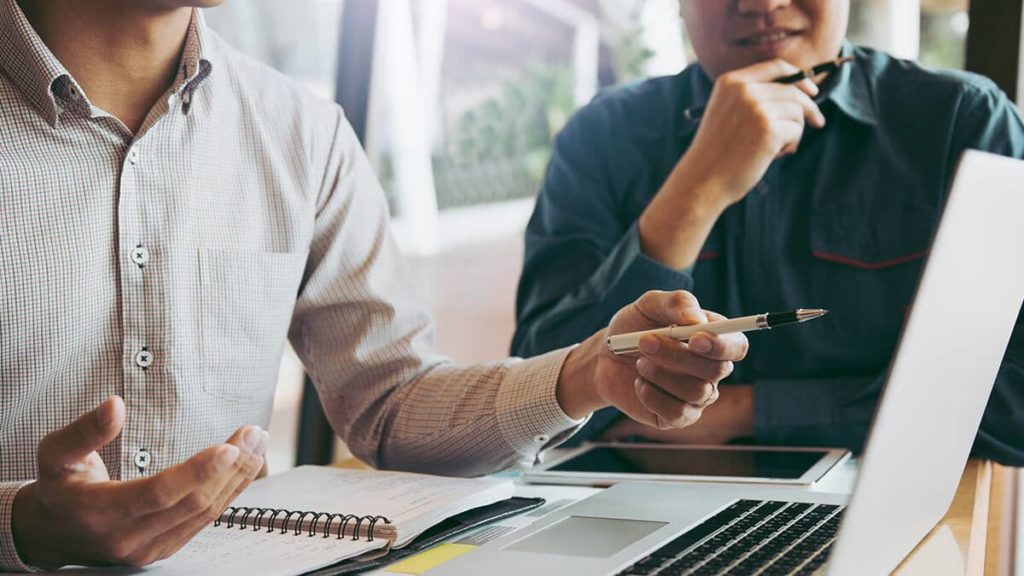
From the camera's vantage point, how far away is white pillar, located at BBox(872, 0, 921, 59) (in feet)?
6.79

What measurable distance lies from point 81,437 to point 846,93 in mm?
1287

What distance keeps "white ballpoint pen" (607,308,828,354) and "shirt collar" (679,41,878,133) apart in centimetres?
73

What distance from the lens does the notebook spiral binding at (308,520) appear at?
0.93m

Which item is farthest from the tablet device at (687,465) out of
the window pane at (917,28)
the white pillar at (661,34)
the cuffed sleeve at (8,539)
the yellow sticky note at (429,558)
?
the white pillar at (661,34)

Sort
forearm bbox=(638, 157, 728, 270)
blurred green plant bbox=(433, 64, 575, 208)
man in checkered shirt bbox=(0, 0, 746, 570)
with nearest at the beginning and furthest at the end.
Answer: man in checkered shirt bbox=(0, 0, 746, 570) < forearm bbox=(638, 157, 728, 270) < blurred green plant bbox=(433, 64, 575, 208)

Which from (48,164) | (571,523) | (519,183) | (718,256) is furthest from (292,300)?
(519,183)

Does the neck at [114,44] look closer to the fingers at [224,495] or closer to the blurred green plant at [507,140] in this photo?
the fingers at [224,495]

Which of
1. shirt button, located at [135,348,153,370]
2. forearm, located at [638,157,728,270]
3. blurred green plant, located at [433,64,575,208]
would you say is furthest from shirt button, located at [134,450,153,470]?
blurred green plant, located at [433,64,575,208]

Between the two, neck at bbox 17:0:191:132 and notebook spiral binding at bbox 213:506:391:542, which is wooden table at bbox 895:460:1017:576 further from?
neck at bbox 17:0:191:132

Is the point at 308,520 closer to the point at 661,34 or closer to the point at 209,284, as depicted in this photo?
the point at 209,284

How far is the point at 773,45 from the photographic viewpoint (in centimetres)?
158

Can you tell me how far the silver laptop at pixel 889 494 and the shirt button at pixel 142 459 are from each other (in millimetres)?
505

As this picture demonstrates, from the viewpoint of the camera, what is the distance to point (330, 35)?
2.96 m

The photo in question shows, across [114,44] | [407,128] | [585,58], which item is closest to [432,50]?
[407,128]
